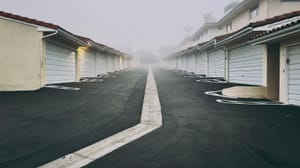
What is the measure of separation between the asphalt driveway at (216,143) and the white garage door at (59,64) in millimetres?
7946

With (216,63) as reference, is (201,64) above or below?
above

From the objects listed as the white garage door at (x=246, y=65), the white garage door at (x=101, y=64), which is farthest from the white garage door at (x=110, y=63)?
the white garage door at (x=246, y=65)

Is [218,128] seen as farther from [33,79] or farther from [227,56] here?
[227,56]

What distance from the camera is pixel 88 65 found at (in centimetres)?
1703

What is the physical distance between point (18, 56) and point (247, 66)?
1160 cm

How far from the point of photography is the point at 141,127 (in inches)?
173

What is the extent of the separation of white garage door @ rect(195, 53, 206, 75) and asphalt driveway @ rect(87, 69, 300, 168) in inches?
553

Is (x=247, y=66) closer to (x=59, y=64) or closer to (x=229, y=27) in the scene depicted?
(x=229, y=27)

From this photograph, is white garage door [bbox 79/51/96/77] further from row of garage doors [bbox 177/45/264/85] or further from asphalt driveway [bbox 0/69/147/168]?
row of garage doors [bbox 177/45/264/85]

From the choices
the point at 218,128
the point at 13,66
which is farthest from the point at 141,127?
the point at 13,66

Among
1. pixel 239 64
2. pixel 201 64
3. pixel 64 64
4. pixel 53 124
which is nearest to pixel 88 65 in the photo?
pixel 64 64

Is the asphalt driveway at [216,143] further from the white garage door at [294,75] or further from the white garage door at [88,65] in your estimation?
the white garage door at [88,65]

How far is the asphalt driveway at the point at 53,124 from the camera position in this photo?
3064mm

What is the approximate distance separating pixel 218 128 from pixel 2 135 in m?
4.31
